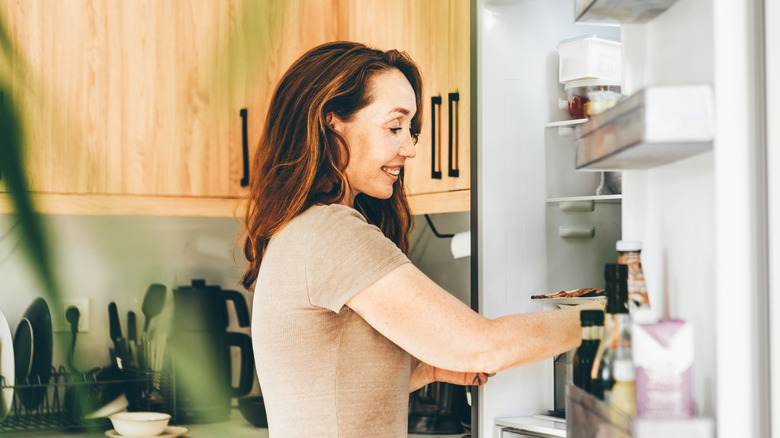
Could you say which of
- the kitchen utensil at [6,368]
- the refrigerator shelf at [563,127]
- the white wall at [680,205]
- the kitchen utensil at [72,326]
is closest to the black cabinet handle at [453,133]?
the refrigerator shelf at [563,127]

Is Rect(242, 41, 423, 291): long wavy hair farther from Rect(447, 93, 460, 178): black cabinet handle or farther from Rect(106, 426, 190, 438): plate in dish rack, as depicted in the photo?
Rect(106, 426, 190, 438): plate in dish rack

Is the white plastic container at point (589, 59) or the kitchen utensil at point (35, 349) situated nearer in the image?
the white plastic container at point (589, 59)

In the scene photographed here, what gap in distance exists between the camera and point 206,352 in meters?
2.26

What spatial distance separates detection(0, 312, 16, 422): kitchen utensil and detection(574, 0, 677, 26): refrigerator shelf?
5.73ft

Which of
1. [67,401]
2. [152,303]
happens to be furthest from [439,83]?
[67,401]

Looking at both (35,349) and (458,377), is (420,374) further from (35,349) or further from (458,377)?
(35,349)

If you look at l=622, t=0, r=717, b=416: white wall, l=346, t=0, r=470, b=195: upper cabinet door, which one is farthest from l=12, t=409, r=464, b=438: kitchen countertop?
l=622, t=0, r=717, b=416: white wall

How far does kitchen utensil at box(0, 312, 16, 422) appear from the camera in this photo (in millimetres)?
1983

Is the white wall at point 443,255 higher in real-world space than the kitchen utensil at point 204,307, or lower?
higher

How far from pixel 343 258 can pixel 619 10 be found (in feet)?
1.63

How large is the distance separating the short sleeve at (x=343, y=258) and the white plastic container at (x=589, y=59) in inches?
37.1

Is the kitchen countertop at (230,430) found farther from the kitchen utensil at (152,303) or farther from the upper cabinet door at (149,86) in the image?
the upper cabinet door at (149,86)

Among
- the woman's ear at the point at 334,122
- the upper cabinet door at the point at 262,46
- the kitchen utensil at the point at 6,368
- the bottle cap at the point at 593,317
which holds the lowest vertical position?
the kitchen utensil at the point at 6,368

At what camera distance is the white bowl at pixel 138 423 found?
2066mm
